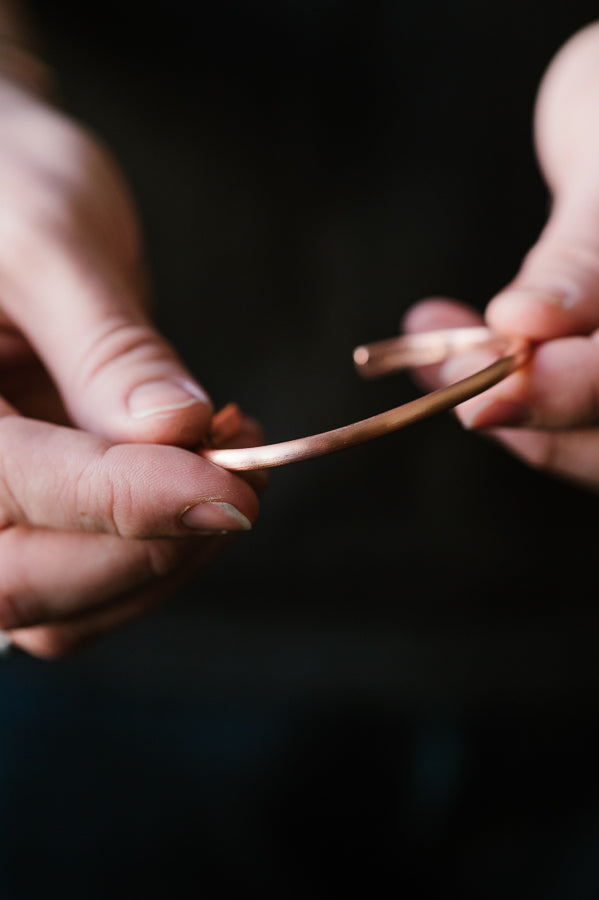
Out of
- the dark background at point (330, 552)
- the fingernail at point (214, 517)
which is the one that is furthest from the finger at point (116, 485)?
the dark background at point (330, 552)

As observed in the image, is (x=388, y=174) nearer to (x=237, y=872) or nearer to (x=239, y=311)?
(x=239, y=311)

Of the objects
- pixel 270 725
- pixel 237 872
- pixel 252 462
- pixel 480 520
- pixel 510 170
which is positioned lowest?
pixel 237 872

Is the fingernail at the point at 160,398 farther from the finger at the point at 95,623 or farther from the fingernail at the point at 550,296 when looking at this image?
the fingernail at the point at 550,296

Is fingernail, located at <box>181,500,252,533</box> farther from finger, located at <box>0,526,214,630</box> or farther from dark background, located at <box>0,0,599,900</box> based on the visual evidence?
dark background, located at <box>0,0,599,900</box>

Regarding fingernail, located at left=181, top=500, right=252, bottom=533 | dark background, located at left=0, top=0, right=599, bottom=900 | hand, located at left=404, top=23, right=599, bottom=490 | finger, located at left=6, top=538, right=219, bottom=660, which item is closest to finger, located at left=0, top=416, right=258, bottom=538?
fingernail, located at left=181, top=500, right=252, bottom=533

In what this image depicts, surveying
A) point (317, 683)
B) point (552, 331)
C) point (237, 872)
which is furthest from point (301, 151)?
point (237, 872)

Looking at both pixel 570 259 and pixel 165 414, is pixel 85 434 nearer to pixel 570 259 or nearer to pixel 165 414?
pixel 165 414
